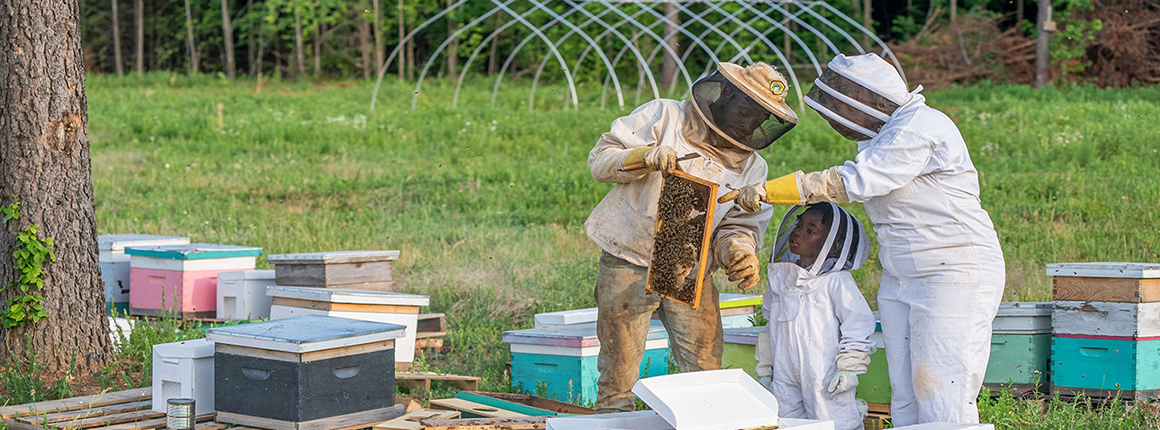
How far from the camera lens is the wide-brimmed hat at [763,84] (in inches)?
145

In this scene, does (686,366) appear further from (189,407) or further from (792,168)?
(792,168)

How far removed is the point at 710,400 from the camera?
309 centimetres

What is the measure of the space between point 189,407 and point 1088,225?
8432mm

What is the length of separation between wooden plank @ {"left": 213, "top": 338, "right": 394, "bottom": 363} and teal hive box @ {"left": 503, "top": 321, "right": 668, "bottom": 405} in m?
0.96

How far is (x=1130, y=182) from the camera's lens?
1073 cm

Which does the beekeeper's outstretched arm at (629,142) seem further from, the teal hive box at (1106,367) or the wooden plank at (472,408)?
the teal hive box at (1106,367)

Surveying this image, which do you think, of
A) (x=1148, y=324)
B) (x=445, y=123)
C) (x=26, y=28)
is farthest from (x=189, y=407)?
(x=445, y=123)

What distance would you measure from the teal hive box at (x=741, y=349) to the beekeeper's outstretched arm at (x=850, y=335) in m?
0.88

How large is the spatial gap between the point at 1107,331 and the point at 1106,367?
A: 168 mm

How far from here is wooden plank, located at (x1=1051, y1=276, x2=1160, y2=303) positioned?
14.4 ft

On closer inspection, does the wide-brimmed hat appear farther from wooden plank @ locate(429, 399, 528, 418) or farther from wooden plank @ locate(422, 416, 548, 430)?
wooden plank @ locate(429, 399, 528, 418)

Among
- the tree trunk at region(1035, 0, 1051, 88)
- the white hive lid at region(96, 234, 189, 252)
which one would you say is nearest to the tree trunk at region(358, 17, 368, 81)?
the tree trunk at region(1035, 0, 1051, 88)

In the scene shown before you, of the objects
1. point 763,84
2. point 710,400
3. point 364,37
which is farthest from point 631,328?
point 364,37

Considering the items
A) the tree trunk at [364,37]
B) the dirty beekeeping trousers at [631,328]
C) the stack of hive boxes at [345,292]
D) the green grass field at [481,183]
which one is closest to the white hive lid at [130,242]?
the stack of hive boxes at [345,292]
